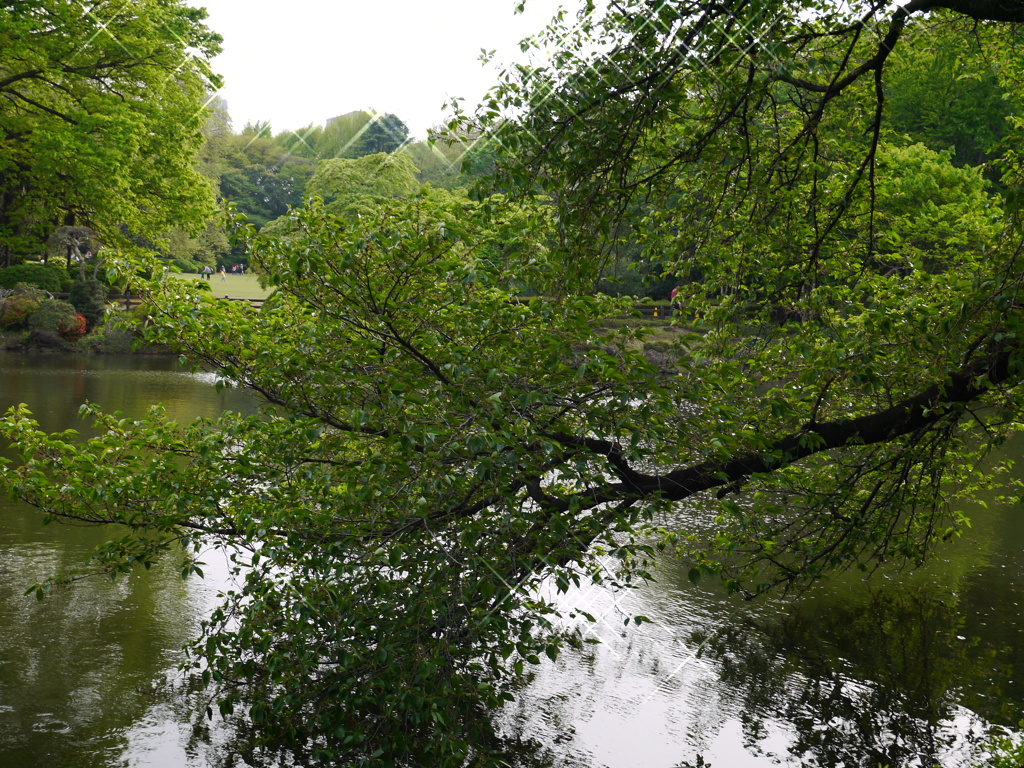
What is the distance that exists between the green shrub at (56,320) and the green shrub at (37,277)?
1831 millimetres

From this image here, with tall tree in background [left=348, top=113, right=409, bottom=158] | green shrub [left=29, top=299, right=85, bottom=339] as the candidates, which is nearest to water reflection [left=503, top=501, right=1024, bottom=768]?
green shrub [left=29, top=299, right=85, bottom=339]

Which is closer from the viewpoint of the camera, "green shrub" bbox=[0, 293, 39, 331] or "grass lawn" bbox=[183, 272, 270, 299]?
"green shrub" bbox=[0, 293, 39, 331]

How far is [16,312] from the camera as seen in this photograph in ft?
107

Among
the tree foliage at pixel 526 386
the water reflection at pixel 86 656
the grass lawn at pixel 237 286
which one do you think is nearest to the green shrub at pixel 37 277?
the grass lawn at pixel 237 286

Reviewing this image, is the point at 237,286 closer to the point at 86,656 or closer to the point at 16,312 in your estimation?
the point at 16,312

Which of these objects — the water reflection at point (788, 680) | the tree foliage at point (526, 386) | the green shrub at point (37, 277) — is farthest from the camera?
the green shrub at point (37, 277)

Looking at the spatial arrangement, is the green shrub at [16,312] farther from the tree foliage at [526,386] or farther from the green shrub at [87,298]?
the tree foliage at [526,386]

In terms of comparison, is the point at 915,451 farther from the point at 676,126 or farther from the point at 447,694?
the point at 447,694

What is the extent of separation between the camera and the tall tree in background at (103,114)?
2525 cm

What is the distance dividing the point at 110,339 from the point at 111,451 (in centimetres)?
3039

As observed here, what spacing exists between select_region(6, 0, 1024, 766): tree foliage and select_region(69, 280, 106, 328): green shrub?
96.8ft

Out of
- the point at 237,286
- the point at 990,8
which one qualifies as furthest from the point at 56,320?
the point at 990,8

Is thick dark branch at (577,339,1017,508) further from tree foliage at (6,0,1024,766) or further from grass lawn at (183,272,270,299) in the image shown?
grass lawn at (183,272,270,299)

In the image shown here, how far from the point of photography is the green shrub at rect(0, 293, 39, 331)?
1276 inches
